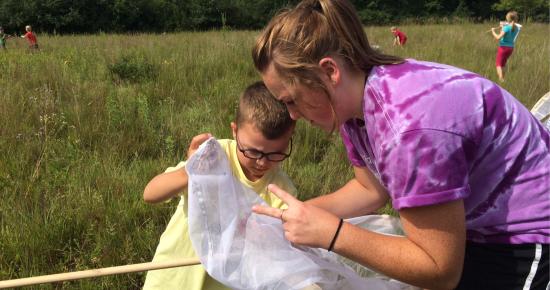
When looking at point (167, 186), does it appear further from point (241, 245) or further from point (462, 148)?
point (462, 148)

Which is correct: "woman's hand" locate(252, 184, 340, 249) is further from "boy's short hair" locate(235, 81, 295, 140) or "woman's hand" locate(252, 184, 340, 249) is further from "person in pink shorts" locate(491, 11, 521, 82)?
"person in pink shorts" locate(491, 11, 521, 82)

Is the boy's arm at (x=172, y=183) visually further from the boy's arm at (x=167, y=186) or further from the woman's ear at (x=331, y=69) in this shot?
the woman's ear at (x=331, y=69)

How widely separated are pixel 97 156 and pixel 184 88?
1947 millimetres

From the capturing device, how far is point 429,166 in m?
1.13

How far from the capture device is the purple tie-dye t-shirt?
114cm

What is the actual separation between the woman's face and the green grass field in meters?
1.28

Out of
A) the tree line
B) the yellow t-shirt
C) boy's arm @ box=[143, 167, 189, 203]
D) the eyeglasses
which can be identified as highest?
the eyeglasses

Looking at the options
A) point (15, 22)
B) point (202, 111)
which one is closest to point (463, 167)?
point (202, 111)

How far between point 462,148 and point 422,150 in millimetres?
113

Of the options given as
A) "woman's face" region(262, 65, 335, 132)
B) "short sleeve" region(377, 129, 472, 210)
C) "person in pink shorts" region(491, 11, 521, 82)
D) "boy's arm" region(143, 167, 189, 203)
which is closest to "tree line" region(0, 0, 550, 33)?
"person in pink shorts" region(491, 11, 521, 82)

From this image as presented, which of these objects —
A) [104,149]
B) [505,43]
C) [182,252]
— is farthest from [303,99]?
[505,43]

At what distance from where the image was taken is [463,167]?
46.0 inches

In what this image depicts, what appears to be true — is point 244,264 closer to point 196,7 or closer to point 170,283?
point 170,283

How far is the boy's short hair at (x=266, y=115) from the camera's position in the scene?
1.80 metres
